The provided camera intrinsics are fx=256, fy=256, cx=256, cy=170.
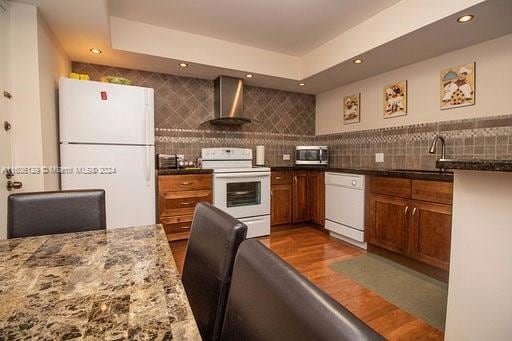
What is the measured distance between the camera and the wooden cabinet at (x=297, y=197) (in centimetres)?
340

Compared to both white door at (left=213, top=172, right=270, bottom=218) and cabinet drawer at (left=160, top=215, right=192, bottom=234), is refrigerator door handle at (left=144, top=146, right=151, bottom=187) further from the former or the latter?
white door at (left=213, top=172, right=270, bottom=218)

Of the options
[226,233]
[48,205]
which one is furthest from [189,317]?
[48,205]

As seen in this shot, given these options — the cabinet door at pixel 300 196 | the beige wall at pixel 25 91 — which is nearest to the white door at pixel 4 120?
the beige wall at pixel 25 91

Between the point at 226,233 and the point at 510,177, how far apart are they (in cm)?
110

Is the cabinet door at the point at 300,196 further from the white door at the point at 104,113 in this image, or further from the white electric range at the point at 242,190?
the white door at the point at 104,113

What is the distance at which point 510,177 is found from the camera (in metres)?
0.98

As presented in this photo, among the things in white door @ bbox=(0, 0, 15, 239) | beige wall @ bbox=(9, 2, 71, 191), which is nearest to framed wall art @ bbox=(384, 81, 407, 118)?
beige wall @ bbox=(9, 2, 71, 191)

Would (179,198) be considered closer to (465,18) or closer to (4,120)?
(4,120)

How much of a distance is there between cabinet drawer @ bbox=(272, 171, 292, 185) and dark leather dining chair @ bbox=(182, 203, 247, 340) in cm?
248

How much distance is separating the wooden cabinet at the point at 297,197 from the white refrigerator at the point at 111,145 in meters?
1.57

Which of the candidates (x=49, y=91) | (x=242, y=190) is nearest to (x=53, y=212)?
(x=49, y=91)

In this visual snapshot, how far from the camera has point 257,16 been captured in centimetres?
251

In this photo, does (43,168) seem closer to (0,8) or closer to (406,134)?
(0,8)

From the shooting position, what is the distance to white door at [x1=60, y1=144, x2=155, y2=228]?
2.30 meters
